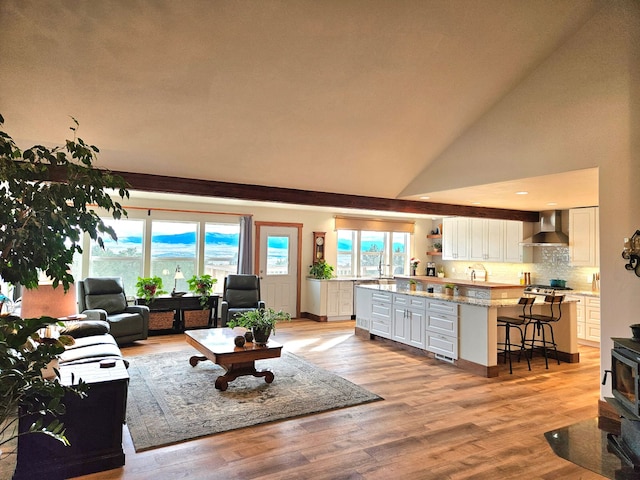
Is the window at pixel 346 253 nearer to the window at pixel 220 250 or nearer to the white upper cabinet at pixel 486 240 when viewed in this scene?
the window at pixel 220 250

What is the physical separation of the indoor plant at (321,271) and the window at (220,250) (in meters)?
1.57

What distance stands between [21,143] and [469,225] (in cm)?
762

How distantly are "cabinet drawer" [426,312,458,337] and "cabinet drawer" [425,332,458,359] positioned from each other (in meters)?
0.06

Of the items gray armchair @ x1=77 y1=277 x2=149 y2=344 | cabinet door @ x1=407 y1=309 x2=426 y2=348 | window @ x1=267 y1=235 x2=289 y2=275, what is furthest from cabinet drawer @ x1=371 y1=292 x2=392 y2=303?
gray armchair @ x1=77 y1=277 x2=149 y2=344

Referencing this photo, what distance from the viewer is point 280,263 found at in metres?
Answer: 8.56

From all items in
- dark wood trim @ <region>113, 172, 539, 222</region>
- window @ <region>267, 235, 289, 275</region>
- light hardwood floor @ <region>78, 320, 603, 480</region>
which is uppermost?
dark wood trim @ <region>113, 172, 539, 222</region>

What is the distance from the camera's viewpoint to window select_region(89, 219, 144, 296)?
7020 mm

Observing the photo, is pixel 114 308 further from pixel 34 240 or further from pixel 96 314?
pixel 34 240

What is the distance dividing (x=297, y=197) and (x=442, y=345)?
2.70m

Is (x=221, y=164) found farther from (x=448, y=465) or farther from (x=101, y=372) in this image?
(x=448, y=465)

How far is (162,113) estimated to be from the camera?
396cm

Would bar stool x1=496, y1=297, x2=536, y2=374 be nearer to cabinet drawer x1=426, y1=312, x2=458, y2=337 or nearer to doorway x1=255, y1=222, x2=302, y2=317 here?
cabinet drawer x1=426, y1=312, x2=458, y2=337

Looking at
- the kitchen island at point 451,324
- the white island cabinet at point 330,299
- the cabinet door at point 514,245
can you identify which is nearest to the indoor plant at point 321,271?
the white island cabinet at point 330,299

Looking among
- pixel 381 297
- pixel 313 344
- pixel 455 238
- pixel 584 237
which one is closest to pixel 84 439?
pixel 313 344
